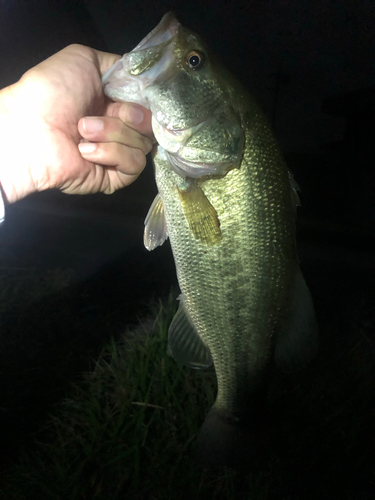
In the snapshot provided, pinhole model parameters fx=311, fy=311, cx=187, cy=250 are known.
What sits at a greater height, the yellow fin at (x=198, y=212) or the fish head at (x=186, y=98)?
the fish head at (x=186, y=98)

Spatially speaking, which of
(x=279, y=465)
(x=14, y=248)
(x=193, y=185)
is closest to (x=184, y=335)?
(x=193, y=185)

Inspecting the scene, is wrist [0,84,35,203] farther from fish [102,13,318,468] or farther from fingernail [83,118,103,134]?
fish [102,13,318,468]

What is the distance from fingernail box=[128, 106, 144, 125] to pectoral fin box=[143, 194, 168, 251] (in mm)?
288

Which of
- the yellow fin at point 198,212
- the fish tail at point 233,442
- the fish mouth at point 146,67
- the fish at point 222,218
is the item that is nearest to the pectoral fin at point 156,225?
the fish at point 222,218

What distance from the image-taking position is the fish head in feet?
3.22

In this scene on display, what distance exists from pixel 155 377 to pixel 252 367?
107cm

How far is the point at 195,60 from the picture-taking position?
1017 millimetres

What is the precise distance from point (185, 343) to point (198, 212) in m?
0.62

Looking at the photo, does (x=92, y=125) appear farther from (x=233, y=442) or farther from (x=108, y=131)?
(x=233, y=442)

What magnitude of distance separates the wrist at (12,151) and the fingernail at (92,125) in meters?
0.28

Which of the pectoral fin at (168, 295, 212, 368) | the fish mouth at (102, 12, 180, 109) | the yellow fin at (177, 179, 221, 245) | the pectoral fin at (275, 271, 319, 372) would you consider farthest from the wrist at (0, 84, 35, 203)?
the pectoral fin at (275, 271, 319, 372)

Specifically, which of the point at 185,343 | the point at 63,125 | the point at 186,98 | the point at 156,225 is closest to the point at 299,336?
the point at 185,343

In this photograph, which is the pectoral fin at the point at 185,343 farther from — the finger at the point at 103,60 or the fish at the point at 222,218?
the finger at the point at 103,60

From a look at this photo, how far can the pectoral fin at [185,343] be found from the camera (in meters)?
1.36
